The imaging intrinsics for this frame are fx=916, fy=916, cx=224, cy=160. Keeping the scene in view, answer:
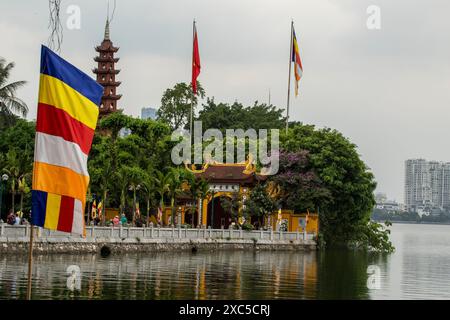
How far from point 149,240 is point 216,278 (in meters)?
14.6

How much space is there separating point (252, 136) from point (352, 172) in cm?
1833

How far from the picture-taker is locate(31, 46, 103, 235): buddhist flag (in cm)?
1223

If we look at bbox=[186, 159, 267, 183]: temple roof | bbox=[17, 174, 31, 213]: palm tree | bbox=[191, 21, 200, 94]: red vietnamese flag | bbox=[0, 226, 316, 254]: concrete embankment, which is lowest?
bbox=[0, 226, 316, 254]: concrete embankment

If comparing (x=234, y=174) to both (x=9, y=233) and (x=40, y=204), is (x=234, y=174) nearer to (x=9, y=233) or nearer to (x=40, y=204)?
(x=9, y=233)

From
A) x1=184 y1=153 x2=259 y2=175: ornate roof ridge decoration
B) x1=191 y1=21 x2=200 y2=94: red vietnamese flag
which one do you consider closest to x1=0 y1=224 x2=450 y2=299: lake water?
x1=184 y1=153 x2=259 y2=175: ornate roof ridge decoration

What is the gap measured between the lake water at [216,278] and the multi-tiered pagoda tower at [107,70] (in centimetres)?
3453

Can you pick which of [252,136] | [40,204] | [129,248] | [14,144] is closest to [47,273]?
[129,248]

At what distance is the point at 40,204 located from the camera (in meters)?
12.4

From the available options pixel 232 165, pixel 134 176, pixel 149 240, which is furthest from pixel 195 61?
pixel 149 240

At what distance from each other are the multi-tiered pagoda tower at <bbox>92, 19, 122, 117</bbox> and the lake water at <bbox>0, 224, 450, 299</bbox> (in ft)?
113

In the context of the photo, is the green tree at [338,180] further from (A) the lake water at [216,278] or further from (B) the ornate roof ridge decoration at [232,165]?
(A) the lake water at [216,278]

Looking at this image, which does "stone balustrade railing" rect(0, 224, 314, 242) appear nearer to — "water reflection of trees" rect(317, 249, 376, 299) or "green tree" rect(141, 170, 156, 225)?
"green tree" rect(141, 170, 156, 225)

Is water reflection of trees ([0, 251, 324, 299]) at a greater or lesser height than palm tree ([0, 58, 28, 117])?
lesser

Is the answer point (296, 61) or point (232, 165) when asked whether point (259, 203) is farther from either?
point (296, 61)
